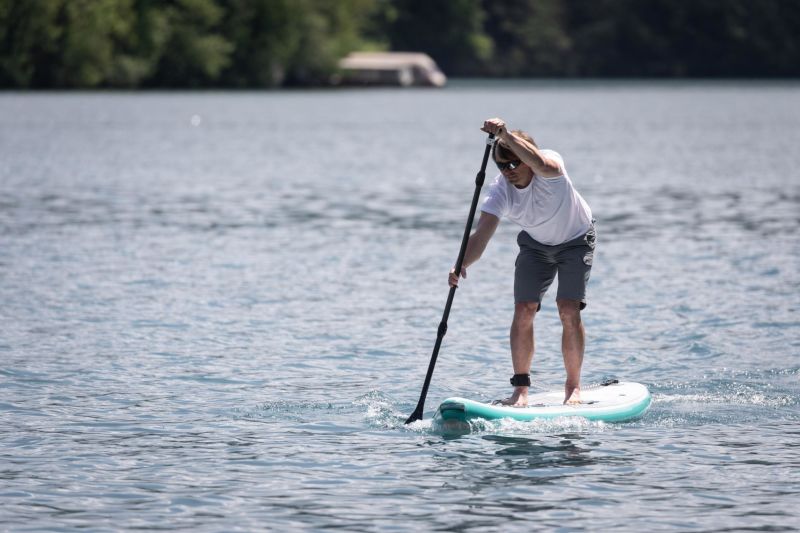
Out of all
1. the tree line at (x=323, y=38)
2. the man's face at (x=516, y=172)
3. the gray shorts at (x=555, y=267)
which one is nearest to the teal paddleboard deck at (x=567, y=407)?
the gray shorts at (x=555, y=267)

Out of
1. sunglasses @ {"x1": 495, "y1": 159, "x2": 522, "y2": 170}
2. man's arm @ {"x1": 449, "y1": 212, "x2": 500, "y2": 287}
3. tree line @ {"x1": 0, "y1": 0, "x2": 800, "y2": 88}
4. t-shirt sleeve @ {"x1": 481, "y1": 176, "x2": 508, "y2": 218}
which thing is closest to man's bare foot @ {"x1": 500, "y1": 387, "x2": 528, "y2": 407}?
man's arm @ {"x1": 449, "y1": 212, "x2": 500, "y2": 287}

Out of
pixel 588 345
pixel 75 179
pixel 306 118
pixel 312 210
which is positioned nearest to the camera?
pixel 588 345

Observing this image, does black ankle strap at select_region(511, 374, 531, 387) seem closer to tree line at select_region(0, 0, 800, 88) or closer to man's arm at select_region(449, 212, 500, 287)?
man's arm at select_region(449, 212, 500, 287)

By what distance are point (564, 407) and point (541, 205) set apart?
5.17 feet

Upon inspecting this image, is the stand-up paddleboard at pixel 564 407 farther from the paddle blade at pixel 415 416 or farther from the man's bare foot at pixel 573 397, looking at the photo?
the paddle blade at pixel 415 416

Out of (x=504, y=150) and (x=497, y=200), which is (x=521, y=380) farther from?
(x=504, y=150)

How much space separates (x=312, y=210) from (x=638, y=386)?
18.2 m

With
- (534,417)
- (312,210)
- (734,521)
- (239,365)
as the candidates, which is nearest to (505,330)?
(239,365)

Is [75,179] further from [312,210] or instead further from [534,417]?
[534,417]

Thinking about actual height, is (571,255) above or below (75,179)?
above

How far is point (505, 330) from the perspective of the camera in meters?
15.8

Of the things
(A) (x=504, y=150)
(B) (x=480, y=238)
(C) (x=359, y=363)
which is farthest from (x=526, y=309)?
(C) (x=359, y=363)

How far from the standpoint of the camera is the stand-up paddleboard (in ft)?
36.3

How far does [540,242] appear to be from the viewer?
11.4m
